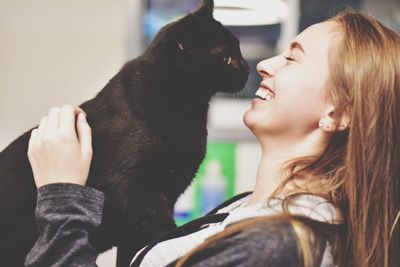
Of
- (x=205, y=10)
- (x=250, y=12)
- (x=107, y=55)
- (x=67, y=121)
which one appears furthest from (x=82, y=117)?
(x=250, y=12)

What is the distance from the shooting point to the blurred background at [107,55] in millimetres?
1673

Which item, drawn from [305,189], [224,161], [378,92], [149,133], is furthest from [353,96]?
[224,161]

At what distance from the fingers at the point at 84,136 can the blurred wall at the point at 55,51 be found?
0.87 m

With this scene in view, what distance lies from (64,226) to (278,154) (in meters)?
0.34

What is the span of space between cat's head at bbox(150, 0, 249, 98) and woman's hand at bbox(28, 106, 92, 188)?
254mm

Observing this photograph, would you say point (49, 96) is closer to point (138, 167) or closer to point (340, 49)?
point (138, 167)

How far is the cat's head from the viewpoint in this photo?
1.01 m

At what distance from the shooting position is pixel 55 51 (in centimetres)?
168

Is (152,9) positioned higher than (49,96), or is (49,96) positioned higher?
(152,9)

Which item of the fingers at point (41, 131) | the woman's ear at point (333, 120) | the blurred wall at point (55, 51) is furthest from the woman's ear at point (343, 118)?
the blurred wall at point (55, 51)

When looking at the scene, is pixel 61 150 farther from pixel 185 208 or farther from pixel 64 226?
pixel 185 208

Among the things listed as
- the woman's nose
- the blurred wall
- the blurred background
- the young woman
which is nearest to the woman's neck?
the young woman

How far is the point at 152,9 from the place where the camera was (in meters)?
1.74

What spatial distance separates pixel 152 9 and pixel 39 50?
0.39 m
